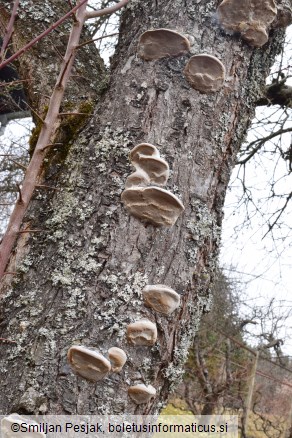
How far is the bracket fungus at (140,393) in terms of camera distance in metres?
0.96

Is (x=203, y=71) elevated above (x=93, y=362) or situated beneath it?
elevated above

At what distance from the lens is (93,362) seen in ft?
3.04

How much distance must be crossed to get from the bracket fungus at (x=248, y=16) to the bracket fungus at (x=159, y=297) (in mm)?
731

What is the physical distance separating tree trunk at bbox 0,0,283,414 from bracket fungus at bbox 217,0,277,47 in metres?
0.03

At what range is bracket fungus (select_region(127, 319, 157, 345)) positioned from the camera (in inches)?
38.6

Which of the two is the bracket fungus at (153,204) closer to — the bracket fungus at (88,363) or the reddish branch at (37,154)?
the reddish branch at (37,154)

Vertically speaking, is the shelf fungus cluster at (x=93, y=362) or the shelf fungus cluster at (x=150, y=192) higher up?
the shelf fungus cluster at (x=150, y=192)

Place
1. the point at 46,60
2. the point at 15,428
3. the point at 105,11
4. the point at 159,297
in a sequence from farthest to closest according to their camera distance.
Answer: the point at 46,60 → the point at 105,11 → the point at 159,297 → the point at 15,428

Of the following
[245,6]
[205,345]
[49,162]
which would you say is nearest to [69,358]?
[49,162]

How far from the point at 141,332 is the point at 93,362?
4.6 inches

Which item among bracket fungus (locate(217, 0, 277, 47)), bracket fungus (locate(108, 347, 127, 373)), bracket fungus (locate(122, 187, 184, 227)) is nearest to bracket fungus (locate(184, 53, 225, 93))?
bracket fungus (locate(217, 0, 277, 47))

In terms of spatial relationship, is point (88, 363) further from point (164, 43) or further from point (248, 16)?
point (248, 16)

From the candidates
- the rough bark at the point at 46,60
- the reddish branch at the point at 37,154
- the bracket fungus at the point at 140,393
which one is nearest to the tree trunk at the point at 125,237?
the bracket fungus at the point at 140,393

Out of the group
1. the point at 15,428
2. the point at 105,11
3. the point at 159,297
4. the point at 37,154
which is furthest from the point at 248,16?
the point at 15,428
